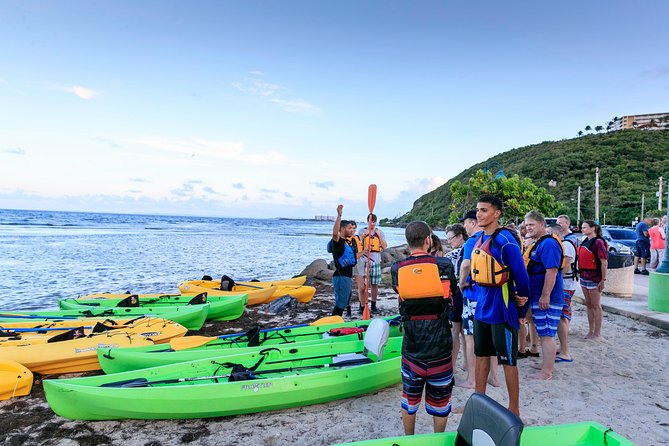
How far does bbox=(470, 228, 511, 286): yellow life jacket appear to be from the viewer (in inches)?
129

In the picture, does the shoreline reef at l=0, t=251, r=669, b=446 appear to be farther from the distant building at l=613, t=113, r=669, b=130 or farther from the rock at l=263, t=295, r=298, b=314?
the distant building at l=613, t=113, r=669, b=130

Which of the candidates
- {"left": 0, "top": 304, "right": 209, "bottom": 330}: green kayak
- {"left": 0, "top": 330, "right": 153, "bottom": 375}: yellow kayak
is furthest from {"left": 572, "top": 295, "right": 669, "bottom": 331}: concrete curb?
{"left": 0, "top": 330, "right": 153, "bottom": 375}: yellow kayak

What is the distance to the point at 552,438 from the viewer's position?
102 inches

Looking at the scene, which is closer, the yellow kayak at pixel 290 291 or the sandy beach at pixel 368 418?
the sandy beach at pixel 368 418

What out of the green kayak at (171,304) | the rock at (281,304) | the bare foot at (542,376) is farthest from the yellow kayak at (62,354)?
the bare foot at (542,376)

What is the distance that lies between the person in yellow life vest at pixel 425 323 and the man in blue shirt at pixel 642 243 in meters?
12.8

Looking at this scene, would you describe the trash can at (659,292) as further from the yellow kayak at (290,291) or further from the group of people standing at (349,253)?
the yellow kayak at (290,291)

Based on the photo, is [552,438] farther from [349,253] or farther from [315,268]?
[315,268]

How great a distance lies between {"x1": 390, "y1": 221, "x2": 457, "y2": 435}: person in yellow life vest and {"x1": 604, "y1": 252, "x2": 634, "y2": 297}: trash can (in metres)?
7.85

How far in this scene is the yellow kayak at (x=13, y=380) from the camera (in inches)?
184

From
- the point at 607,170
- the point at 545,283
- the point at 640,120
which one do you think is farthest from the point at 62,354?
the point at 640,120

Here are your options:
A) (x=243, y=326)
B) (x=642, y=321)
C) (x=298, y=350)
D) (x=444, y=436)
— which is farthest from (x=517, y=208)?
(x=444, y=436)

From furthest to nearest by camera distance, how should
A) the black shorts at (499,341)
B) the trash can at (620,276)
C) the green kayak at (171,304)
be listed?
the trash can at (620,276), the green kayak at (171,304), the black shorts at (499,341)

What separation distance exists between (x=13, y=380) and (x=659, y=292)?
32.6ft
